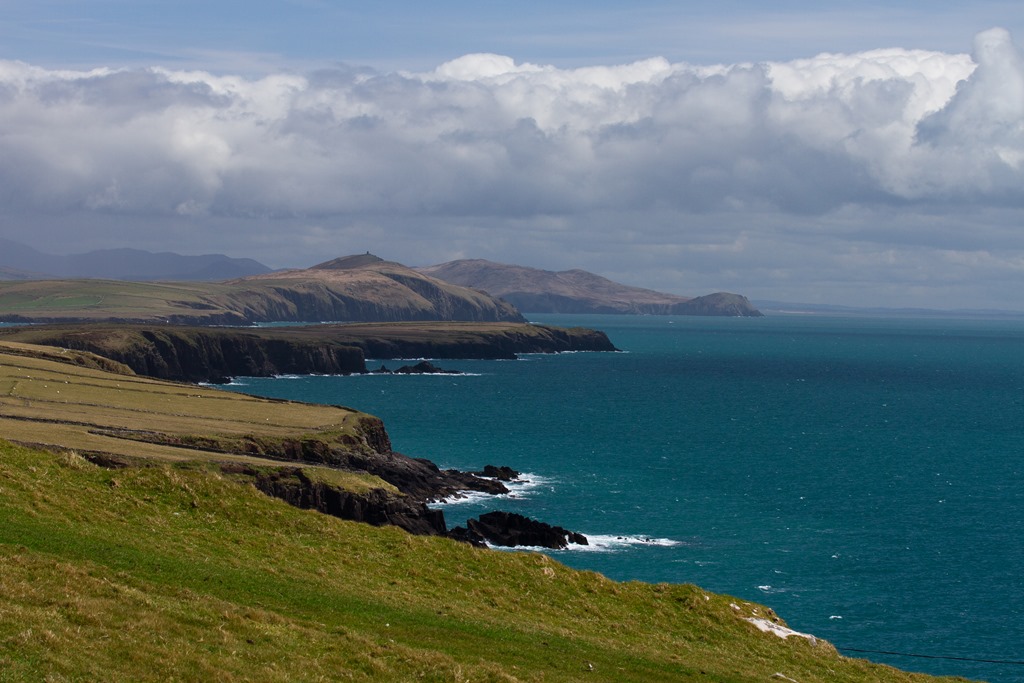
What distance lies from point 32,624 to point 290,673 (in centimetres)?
593

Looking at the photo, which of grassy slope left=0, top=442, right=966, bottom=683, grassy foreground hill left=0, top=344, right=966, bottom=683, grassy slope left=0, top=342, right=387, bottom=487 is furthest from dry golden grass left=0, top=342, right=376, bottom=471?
grassy slope left=0, top=442, right=966, bottom=683

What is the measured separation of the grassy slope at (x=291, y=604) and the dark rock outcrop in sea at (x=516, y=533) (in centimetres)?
3398

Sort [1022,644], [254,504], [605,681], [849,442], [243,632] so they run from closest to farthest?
[243,632] < [605,681] < [254,504] < [1022,644] < [849,442]

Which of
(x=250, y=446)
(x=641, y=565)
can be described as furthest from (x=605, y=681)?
(x=250, y=446)

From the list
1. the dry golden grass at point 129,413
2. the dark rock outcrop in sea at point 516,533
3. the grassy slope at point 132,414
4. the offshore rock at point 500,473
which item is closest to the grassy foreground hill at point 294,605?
the grassy slope at point 132,414

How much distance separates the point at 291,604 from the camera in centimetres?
3234

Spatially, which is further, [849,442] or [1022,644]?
[849,442]

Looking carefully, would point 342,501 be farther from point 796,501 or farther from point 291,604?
point 796,501

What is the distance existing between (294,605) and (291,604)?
4.7 inches

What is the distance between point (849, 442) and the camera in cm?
14025

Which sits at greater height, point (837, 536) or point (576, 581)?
point (576, 581)

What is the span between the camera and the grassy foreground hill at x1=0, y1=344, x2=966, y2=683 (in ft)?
85.0

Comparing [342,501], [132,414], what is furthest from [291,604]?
[132,414]

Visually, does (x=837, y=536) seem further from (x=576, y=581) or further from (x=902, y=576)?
(x=576, y=581)
